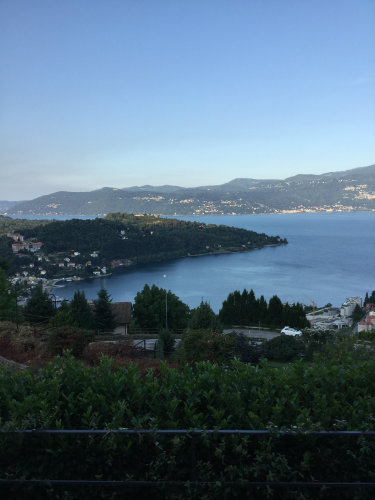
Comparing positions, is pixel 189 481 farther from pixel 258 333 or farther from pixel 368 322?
pixel 368 322

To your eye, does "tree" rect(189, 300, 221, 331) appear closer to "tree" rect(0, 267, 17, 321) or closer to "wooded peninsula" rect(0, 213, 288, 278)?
"tree" rect(0, 267, 17, 321)

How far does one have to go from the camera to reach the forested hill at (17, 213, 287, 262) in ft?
220

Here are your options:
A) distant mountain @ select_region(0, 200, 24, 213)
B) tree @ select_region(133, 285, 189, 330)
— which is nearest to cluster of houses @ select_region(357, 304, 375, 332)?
tree @ select_region(133, 285, 189, 330)

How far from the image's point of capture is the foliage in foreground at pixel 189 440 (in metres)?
1.54

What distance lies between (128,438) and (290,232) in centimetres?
10070

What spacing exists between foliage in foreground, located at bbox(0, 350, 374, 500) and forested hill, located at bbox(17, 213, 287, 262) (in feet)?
207

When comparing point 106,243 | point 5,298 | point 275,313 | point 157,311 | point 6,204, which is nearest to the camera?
point 5,298

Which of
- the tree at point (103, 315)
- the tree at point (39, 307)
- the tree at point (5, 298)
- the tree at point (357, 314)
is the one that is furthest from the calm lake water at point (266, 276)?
the tree at point (5, 298)

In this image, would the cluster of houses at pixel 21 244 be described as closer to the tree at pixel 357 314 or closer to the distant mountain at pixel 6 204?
the tree at pixel 357 314

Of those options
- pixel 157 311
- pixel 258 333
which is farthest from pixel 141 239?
pixel 157 311

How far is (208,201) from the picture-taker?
16638 cm

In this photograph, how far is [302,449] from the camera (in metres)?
1.58

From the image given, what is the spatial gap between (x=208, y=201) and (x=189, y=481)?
16658 cm

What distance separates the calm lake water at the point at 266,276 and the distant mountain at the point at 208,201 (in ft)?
263
